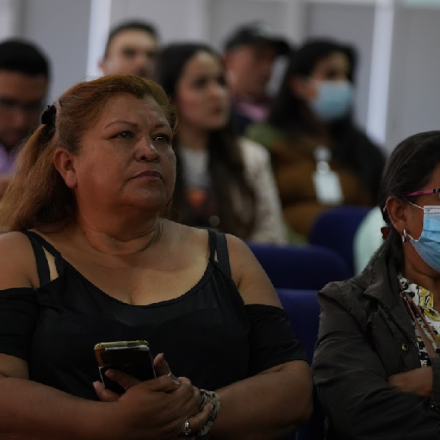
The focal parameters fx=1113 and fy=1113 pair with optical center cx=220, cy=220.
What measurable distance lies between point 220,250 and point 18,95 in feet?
7.02

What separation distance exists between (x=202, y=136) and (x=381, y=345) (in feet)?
7.68

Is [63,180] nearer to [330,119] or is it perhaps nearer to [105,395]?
[105,395]

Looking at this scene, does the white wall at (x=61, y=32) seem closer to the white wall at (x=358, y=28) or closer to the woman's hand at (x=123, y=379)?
the white wall at (x=358, y=28)

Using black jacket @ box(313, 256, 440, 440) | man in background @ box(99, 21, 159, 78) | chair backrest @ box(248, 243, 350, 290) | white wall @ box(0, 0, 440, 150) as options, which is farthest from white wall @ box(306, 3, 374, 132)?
black jacket @ box(313, 256, 440, 440)

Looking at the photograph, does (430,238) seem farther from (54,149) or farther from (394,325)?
(54,149)

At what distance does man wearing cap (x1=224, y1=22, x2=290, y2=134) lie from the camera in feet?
21.2

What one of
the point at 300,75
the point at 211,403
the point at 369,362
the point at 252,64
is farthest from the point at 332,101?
the point at 211,403

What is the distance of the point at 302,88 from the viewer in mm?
5797

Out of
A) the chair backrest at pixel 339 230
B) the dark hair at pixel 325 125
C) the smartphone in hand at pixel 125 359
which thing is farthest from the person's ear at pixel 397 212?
the dark hair at pixel 325 125

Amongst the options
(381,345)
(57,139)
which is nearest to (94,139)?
(57,139)

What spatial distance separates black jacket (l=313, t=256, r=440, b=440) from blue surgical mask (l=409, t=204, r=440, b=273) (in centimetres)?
9

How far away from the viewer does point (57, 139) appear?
2635 mm

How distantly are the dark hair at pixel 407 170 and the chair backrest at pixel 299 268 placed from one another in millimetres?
597

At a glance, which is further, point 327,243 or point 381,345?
point 327,243
